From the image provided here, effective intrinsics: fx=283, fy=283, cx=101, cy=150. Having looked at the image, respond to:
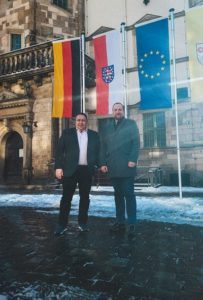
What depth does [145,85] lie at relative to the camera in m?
9.61

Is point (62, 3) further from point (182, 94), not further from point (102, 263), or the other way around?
point (102, 263)

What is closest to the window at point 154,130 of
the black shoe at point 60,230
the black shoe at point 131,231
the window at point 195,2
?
the window at point 195,2

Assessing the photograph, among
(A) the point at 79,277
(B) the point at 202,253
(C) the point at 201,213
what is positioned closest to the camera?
(A) the point at 79,277

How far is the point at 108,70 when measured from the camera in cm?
1034

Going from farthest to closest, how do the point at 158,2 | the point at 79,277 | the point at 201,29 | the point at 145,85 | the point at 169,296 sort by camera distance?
the point at 158,2
the point at 145,85
the point at 201,29
the point at 79,277
the point at 169,296

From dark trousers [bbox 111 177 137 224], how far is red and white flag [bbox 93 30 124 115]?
5.39 metres

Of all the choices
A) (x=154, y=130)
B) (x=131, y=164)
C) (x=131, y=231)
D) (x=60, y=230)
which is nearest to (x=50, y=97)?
(x=154, y=130)

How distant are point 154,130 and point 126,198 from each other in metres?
12.7

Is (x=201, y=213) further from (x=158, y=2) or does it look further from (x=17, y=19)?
(x=17, y=19)

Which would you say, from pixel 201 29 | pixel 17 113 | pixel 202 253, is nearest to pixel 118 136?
pixel 202 253

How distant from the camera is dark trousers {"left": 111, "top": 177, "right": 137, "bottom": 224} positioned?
4707 mm

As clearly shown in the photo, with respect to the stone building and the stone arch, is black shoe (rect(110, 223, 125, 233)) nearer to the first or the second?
the stone building

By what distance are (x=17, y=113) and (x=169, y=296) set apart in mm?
14822

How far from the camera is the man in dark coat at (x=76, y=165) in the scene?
4648 mm
